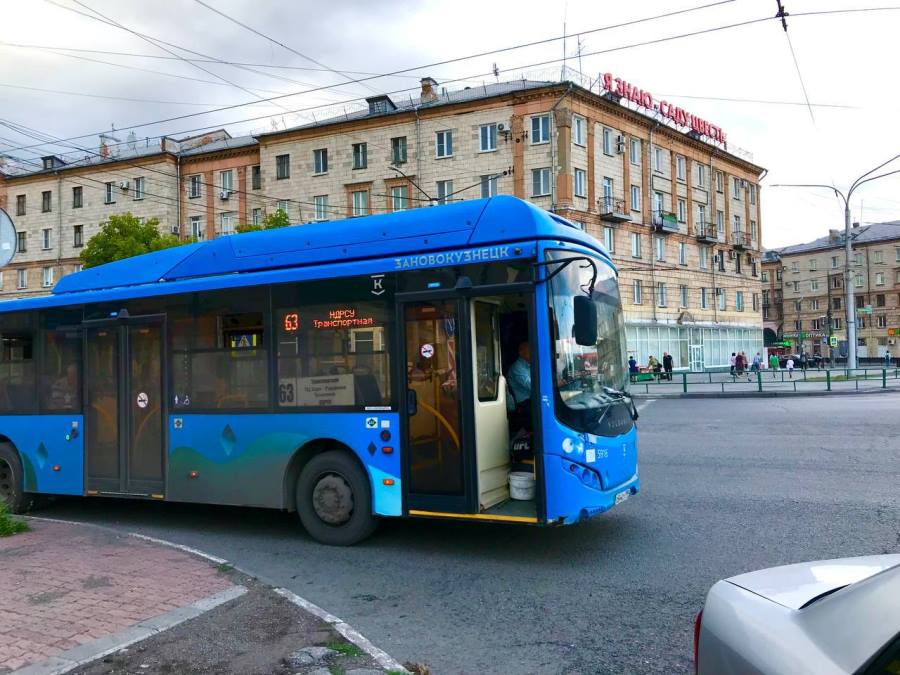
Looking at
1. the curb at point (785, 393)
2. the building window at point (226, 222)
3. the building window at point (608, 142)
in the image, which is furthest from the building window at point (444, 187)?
the curb at point (785, 393)

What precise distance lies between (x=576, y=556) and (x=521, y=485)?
0.82 meters

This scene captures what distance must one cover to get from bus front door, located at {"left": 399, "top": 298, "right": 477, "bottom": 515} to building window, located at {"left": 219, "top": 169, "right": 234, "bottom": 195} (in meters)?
45.2

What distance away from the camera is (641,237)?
4719cm

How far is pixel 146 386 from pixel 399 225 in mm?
3685

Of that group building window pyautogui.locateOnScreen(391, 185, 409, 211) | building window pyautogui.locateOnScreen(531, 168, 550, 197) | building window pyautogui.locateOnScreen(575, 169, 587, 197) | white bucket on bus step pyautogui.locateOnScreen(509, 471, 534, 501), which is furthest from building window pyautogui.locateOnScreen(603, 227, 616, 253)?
white bucket on bus step pyautogui.locateOnScreen(509, 471, 534, 501)

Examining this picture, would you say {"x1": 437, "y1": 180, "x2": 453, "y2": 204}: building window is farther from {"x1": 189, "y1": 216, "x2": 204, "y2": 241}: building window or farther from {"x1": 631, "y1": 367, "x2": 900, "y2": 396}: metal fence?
{"x1": 189, "y1": 216, "x2": 204, "y2": 241}: building window

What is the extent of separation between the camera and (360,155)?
4384cm

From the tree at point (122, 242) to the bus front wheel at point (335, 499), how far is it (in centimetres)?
3160

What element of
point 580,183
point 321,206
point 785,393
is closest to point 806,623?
point 785,393

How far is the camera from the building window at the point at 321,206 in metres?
44.6

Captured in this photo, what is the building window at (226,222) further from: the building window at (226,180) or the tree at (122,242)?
the tree at (122,242)

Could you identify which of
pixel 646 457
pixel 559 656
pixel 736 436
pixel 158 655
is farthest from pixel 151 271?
pixel 736 436

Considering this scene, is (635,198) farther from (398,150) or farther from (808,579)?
(808,579)

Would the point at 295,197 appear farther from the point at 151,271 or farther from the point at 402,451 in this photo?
the point at 402,451
